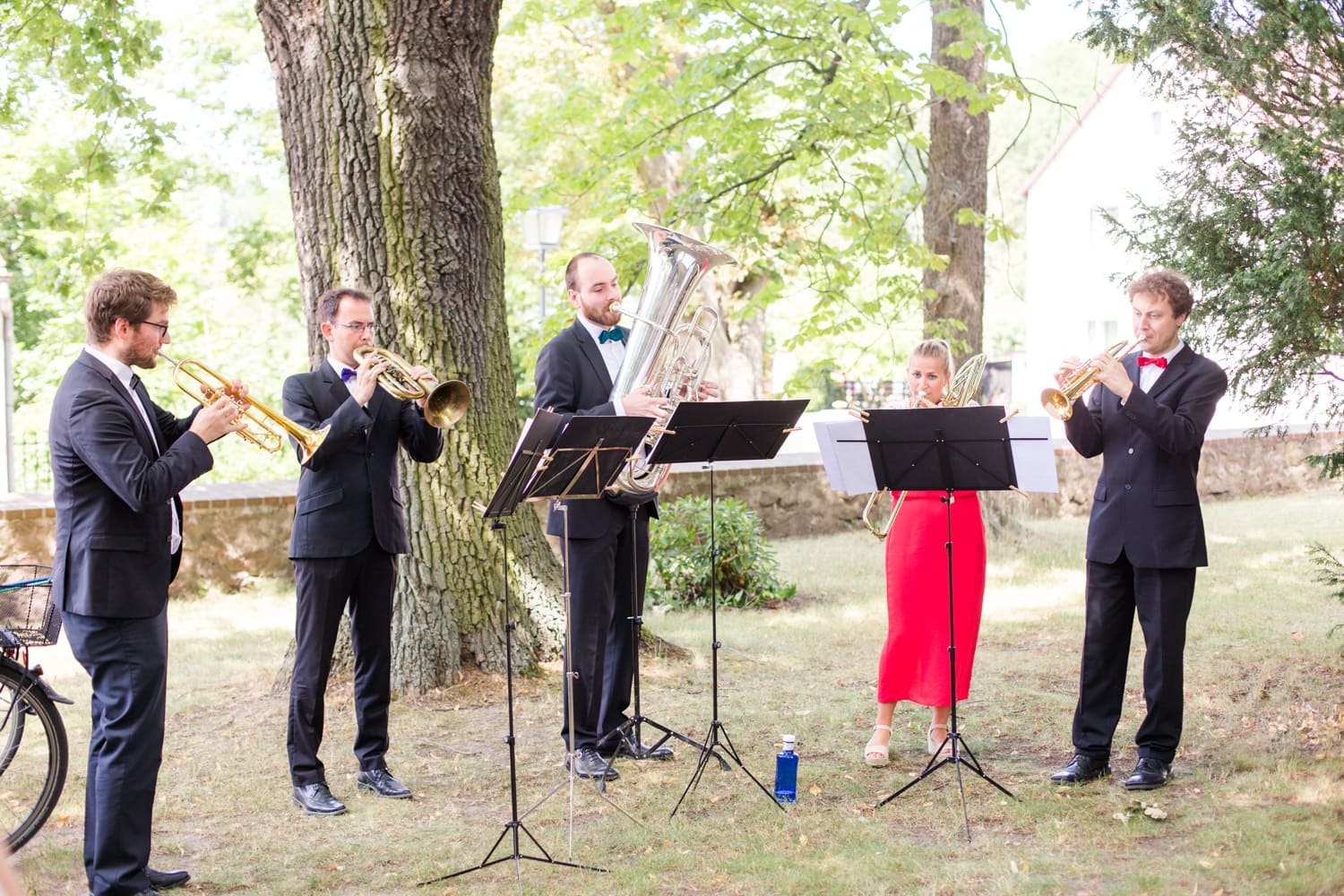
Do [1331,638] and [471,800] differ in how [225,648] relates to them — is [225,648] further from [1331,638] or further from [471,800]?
[1331,638]

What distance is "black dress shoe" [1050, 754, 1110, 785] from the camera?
5.53 metres

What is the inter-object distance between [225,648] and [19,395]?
A: 16.5 m

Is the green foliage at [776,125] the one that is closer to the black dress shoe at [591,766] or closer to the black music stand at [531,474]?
the black dress shoe at [591,766]

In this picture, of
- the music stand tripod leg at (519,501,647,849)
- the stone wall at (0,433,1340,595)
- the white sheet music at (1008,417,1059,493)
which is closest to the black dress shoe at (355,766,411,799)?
the music stand tripod leg at (519,501,647,849)

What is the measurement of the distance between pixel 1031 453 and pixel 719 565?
5.61 metres

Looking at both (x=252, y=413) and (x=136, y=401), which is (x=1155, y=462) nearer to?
(x=252, y=413)

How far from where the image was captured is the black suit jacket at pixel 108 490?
4.11 metres

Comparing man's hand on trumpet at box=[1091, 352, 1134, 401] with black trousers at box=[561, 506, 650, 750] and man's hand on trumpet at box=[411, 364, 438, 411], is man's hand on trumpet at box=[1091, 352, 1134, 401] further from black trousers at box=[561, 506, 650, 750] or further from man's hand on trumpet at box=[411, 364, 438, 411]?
man's hand on trumpet at box=[411, 364, 438, 411]

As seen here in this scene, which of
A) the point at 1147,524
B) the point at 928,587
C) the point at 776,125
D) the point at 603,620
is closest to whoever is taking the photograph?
the point at 1147,524

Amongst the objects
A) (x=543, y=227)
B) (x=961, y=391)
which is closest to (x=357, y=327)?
(x=961, y=391)

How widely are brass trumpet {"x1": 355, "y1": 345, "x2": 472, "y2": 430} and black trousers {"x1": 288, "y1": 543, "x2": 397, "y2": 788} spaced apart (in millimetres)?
661

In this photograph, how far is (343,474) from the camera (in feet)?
17.3

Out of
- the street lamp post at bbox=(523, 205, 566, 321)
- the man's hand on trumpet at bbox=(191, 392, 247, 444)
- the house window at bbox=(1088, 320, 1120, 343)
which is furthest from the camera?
the house window at bbox=(1088, 320, 1120, 343)

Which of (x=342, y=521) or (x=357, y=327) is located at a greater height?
(x=357, y=327)
